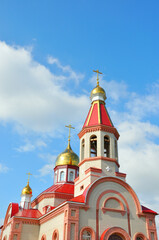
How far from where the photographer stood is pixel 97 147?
60.3ft

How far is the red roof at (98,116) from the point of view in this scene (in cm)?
1947

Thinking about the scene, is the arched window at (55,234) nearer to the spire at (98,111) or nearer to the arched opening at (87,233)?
the arched opening at (87,233)

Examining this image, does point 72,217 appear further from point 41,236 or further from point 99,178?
point 41,236

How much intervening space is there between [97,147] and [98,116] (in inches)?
102

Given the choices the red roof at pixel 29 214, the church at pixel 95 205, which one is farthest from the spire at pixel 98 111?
the red roof at pixel 29 214

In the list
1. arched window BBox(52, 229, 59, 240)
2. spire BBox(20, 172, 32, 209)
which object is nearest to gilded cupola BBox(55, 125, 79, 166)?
spire BBox(20, 172, 32, 209)

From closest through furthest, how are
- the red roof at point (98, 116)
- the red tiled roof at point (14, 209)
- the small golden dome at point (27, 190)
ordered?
1. the red roof at point (98, 116)
2. the red tiled roof at point (14, 209)
3. the small golden dome at point (27, 190)

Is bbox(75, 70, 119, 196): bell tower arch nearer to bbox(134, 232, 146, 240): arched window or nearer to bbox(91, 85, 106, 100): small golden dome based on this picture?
bbox(91, 85, 106, 100): small golden dome

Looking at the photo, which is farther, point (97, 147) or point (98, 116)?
point (98, 116)

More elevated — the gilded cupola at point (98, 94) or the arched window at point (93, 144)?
the gilded cupola at point (98, 94)

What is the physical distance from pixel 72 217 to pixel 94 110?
338 inches

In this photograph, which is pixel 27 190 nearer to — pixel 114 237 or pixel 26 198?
pixel 26 198

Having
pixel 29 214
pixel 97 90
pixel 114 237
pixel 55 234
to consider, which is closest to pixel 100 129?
pixel 97 90

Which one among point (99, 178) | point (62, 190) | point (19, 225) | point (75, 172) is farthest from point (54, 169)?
point (99, 178)
